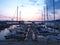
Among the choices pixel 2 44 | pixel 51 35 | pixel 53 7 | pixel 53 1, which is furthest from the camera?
pixel 53 7

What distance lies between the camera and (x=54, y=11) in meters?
11.6

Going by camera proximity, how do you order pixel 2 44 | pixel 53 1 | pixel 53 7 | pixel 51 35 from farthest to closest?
pixel 53 7, pixel 53 1, pixel 51 35, pixel 2 44

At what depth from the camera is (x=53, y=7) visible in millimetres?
11508

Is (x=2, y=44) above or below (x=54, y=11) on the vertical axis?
below

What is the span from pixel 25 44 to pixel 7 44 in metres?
0.77

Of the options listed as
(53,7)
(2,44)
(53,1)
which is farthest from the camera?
(53,7)

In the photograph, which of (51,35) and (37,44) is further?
(51,35)

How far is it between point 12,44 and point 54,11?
5.98 metres

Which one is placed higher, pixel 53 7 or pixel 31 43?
pixel 53 7

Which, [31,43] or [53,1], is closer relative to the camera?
[31,43]

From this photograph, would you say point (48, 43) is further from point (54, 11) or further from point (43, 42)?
point (54, 11)

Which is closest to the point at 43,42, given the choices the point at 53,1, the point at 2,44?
the point at 2,44

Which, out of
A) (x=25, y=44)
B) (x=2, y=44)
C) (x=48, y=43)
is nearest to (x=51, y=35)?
(x=48, y=43)

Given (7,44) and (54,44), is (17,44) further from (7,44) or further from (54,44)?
(54,44)
